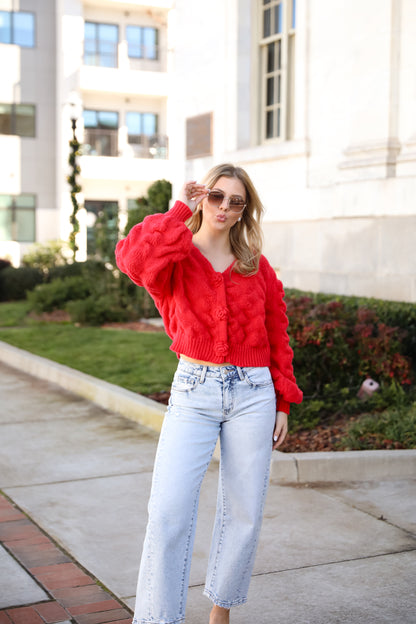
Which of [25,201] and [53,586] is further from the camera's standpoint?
[25,201]

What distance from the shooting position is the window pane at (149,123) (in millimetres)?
33969

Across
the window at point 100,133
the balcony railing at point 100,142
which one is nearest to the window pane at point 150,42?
the window at point 100,133

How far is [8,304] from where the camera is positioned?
18.6 m

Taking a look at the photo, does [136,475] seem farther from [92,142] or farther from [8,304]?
[92,142]

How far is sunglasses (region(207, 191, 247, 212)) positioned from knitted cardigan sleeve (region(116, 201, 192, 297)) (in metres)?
0.14

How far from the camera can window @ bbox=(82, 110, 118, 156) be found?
1275 inches

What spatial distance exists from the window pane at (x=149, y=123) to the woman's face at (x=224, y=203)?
31.7m

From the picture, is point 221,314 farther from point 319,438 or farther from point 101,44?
point 101,44

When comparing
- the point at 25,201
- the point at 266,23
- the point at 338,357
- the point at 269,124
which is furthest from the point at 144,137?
the point at 338,357

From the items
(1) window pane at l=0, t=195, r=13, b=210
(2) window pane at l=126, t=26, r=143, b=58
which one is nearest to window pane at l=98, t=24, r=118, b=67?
(2) window pane at l=126, t=26, r=143, b=58

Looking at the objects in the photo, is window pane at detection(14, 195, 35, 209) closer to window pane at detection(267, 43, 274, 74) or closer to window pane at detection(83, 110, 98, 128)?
window pane at detection(83, 110, 98, 128)

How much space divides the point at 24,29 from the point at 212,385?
105ft

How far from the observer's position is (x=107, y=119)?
33.4m

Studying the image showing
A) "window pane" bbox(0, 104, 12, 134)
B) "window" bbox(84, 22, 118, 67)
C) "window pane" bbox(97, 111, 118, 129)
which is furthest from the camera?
"window pane" bbox(97, 111, 118, 129)
